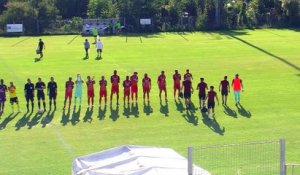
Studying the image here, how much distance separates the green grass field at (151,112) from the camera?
56.2 feet

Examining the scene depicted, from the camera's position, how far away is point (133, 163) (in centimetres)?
1073

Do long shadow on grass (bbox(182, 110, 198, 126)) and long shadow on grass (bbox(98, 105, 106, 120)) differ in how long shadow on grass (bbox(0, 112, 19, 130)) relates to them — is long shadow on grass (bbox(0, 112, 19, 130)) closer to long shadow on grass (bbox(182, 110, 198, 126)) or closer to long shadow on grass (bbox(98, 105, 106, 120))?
long shadow on grass (bbox(98, 105, 106, 120))

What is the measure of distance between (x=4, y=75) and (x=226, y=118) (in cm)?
1420

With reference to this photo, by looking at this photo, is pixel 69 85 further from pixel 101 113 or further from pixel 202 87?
pixel 202 87

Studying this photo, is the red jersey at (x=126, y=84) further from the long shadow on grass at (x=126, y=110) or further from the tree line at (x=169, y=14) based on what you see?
the tree line at (x=169, y=14)

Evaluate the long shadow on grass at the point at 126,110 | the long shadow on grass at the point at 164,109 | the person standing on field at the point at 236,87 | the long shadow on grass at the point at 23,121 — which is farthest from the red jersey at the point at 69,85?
the person standing on field at the point at 236,87

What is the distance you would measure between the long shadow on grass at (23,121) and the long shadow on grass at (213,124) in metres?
6.49

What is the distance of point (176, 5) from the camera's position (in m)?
56.0

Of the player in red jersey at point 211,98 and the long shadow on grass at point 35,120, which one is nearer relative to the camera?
the long shadow on grass at point 35,120

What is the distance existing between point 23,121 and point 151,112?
488 centimetres

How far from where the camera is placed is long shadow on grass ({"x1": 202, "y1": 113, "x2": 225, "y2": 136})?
18.7 metres

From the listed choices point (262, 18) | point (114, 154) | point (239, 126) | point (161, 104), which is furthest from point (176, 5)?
point (114, 154)

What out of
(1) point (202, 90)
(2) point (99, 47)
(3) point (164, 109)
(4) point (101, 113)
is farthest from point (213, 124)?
(2) point (99, 47)

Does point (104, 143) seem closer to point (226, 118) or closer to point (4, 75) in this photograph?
point (226, 118)
